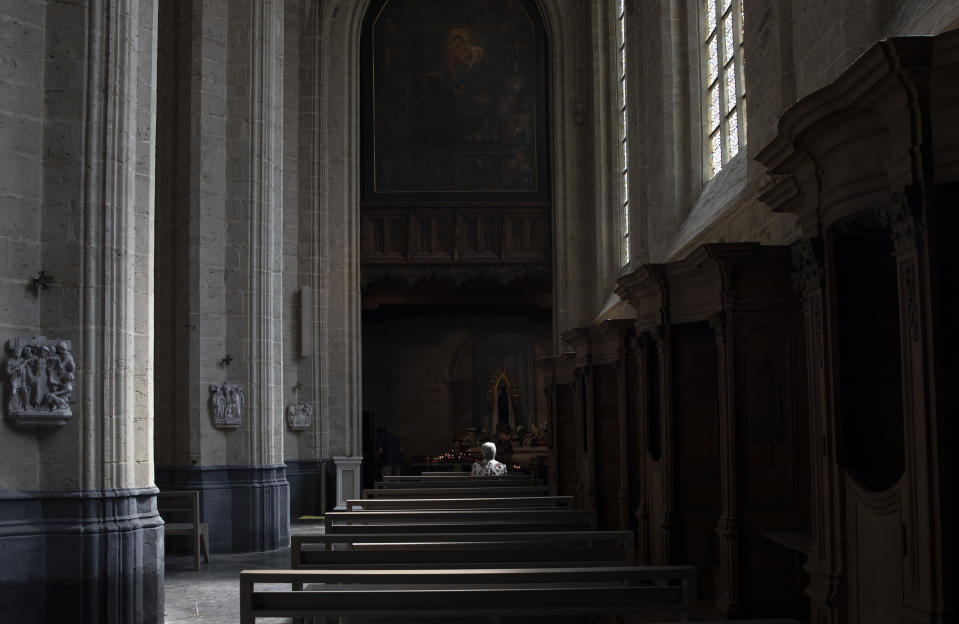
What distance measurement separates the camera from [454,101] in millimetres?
24375

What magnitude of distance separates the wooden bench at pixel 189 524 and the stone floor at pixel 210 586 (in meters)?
0.23

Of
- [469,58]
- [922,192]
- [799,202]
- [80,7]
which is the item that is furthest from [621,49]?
[922,192]

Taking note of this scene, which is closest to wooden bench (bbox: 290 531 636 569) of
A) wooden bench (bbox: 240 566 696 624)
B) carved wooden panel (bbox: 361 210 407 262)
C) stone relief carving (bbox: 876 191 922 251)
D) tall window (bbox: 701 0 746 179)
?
wooden bench (bbox: 240 566 696 624)

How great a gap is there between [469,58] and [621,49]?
425cm

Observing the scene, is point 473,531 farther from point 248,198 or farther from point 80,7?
point 248,198

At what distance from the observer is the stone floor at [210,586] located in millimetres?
9586

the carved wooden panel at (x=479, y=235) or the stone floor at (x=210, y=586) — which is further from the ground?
the carved wooden panel at (x=479, y=235)

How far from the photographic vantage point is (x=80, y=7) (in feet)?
28.3

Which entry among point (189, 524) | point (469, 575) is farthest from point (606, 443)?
point (469, 575)

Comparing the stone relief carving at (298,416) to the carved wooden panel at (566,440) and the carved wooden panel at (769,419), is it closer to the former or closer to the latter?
the carved wooden panel at (566,440)

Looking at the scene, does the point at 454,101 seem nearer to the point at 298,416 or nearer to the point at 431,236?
the point at 431,236

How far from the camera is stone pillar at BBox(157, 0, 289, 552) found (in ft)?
45.8

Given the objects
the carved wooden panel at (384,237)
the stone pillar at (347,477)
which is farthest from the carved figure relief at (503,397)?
the stone pillar at (347,477)

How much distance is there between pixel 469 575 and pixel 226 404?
8.91m
